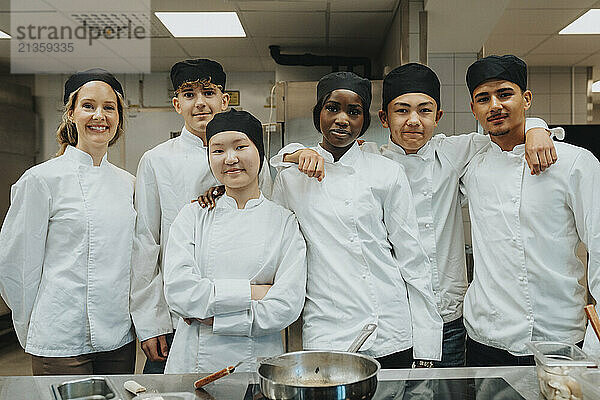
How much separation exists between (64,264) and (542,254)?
59.4 inches

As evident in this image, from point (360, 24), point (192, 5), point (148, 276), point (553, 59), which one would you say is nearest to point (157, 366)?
point (148, 276)

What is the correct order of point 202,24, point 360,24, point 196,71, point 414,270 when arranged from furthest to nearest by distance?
point 360,24, point 202,24, point 196,71, point 414,270

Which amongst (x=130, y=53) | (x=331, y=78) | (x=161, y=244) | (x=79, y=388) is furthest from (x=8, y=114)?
(x=79, y=388)

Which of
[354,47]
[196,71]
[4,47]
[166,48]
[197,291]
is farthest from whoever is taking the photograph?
[354,47]

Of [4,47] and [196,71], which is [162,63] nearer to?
[4,47]

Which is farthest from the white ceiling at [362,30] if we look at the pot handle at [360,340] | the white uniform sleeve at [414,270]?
the pot handle at [360,340]

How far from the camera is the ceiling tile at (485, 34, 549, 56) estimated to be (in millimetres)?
5098

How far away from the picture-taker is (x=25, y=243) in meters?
1.75

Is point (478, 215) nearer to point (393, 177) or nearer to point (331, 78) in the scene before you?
point (393, 177)

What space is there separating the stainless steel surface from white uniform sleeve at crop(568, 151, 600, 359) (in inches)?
50.7

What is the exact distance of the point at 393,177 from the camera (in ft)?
5.79

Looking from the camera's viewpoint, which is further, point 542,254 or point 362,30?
point 362,30

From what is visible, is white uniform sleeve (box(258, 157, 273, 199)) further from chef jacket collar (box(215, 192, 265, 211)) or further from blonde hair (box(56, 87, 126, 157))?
blonde hair (box(56, 87, 126, 157))

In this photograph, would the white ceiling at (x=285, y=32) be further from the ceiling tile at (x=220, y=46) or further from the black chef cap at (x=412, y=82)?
the black chef cap at (x=412, y=82)
